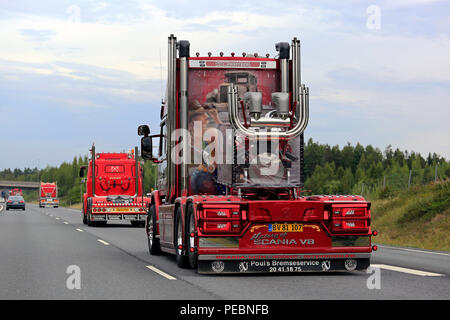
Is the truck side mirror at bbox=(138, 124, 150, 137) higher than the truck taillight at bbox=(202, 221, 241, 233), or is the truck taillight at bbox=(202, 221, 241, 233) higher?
the truck side mirror at bbox=(138, 124, 150, 137)

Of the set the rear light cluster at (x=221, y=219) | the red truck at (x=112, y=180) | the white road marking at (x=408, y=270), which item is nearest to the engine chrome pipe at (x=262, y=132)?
the rear light cluster at (x=221, y=219)

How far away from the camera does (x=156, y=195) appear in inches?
665

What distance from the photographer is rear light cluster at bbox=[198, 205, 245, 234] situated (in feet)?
39.3

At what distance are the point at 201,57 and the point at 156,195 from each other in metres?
3.55

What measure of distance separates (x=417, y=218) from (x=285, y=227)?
1700cm

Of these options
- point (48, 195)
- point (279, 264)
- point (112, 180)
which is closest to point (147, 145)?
point (279, 264)

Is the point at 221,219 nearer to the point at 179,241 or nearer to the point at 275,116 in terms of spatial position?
the point at 179,241

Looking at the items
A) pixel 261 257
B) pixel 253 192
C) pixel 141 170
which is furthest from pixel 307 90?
pixel 141 170

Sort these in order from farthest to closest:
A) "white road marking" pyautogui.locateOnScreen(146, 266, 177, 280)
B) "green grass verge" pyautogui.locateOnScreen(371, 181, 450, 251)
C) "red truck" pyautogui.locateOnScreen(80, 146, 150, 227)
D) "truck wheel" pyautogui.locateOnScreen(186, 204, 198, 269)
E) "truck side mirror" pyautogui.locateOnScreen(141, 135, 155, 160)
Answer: "red truck" pyautogui.locateOnScreen(80, 146, 150, 227) < "green grass verge" pyautogui.locateOnScreen(371, 181, 450, 251) < "truck side mirror" pyautogui.locateOnScreen(141, 135, 155, 160) < "truck wheel" pyautogui.locateOnScreen(186, 204, 198, 269) < "white road marking" pyautogui.locateOnScreen(146, 266, 177, 280)

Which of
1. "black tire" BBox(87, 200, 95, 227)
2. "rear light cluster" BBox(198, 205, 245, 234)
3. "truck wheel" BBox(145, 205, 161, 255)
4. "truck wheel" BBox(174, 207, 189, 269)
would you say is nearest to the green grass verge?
"truck wheel" BBox(145, 205, 161, 255)

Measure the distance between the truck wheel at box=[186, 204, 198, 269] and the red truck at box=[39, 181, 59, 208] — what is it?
290 ft

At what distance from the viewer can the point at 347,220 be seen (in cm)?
1219

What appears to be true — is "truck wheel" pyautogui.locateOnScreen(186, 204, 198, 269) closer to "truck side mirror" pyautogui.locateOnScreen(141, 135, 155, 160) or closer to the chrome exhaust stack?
the chrome exhaust stack
